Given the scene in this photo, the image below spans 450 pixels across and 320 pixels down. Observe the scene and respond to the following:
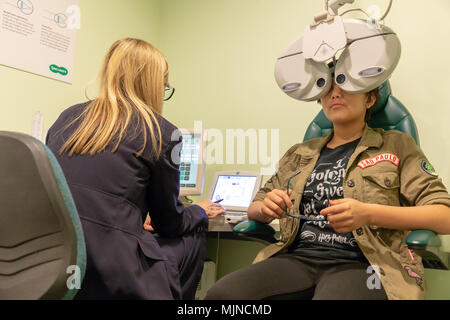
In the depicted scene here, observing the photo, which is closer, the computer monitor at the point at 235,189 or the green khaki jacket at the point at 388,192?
the green khaki jacket at the point at 388,192

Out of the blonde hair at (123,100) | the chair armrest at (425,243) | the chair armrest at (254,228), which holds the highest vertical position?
the blonde hair at (123,100)

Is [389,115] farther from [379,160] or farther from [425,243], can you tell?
[425,243]

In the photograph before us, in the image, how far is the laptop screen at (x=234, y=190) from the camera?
81.4 inches

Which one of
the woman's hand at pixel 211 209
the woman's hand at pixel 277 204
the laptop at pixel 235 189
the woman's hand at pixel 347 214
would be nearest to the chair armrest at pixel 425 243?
the woman's hand at pixel 347 214

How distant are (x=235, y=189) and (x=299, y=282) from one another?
1.07 metres

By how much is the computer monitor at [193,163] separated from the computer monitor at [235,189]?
0.10 meters

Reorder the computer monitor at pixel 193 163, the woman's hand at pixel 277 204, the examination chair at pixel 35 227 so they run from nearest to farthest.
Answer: the examination chair at pixel 35 227 → the woman's hand at pixel 277 204 → the computer monitor at pixel 193 163

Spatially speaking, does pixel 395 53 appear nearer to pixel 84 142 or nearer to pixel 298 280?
pixel 298 280

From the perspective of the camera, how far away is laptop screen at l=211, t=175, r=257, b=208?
207cm

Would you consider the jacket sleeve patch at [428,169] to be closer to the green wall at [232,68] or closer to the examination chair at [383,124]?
the examination chair at [383,124]

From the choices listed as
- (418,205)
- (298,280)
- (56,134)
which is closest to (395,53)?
(418,205)

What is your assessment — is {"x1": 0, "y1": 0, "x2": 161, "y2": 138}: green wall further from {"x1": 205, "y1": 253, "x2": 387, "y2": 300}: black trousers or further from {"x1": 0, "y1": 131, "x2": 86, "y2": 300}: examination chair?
{"x1": 205, "y1": 253, "x2": 387, "y2": 300}: black trousers

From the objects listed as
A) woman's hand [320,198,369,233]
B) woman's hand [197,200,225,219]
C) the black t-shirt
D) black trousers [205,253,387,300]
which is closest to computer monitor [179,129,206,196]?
Result: woman's hand [197,200,225,219]

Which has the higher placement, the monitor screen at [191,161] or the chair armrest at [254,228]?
the monitor screen at [191,161]
